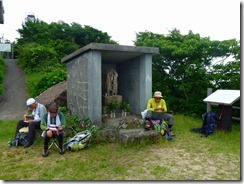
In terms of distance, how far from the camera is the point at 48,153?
213 inches

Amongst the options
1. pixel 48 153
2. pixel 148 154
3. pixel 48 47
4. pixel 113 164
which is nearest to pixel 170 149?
pixel 148 154

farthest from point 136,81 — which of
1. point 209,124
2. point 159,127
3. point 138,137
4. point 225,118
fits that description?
point 225,118

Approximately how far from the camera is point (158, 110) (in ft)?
22.4

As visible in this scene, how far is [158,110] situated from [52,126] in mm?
2981

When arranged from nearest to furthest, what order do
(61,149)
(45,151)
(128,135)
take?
(45,151)
(61,149)
(128,135)

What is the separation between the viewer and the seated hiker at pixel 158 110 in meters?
6.83

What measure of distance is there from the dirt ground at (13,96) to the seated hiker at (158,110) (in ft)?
18.2

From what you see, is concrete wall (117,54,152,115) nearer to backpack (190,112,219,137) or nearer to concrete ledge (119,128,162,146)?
concrete ledge (119,128,162,146)

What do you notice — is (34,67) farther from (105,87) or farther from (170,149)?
(170,149)

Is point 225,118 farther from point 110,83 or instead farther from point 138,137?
point 110,83

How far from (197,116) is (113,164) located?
18.8ft

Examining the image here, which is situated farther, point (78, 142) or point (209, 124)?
point (209, 124)

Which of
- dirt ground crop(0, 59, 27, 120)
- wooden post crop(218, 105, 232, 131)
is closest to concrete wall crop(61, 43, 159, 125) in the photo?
wooden post crop(218, 105, 232, 131)

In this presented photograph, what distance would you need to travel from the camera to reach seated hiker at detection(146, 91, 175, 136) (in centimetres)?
683
